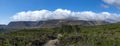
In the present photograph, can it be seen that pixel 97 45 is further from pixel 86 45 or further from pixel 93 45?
pixel 86 45

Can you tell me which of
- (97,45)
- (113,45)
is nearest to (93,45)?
(97,45)

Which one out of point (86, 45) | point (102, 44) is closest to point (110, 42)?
point (102, 44)

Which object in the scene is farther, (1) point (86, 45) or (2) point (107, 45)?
(1) point (86, 45)

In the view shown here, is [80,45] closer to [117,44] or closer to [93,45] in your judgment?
[93,45]

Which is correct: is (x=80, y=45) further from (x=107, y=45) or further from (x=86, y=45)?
(x=107, y=45)

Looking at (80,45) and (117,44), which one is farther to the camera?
(80,45)

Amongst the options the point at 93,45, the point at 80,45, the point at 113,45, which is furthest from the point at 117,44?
the point at 80,45

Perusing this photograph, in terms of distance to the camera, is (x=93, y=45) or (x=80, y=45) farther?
(x=80, y=45)
